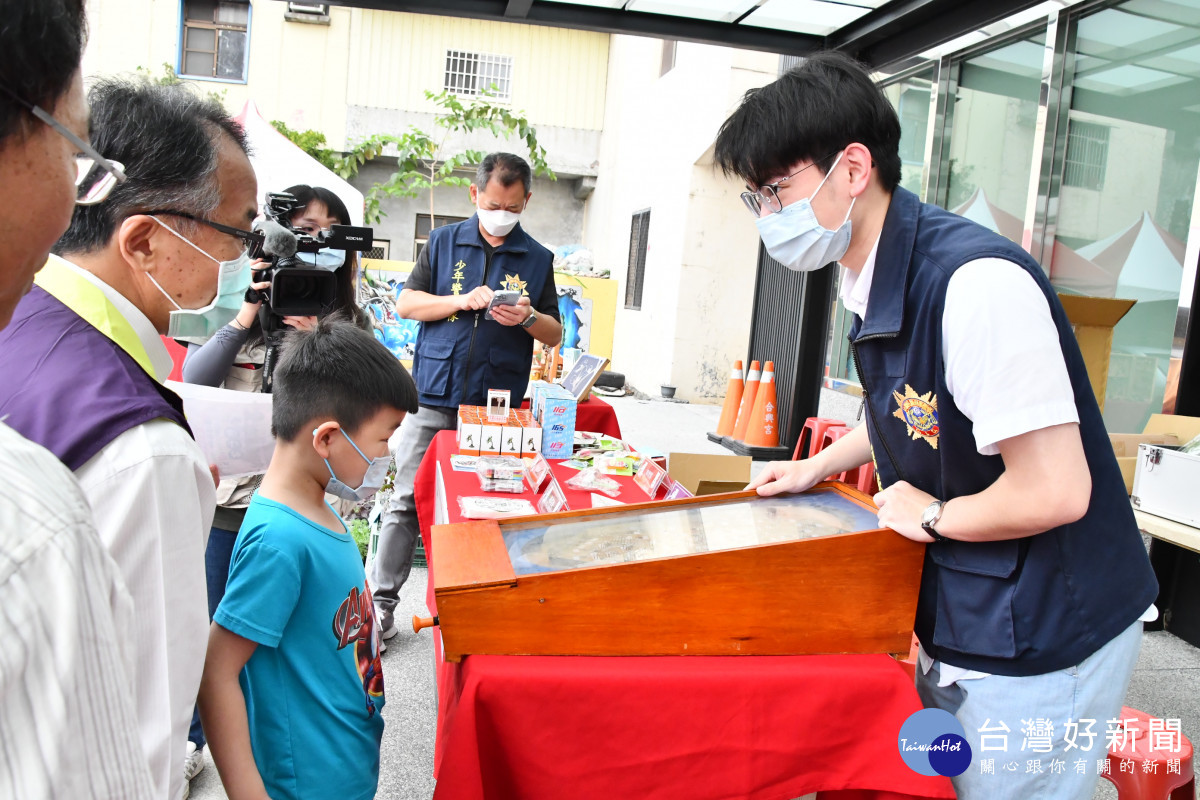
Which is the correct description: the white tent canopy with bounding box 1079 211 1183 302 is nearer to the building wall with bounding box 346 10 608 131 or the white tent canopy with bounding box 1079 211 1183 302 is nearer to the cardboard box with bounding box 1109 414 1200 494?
the cardboard box with bounding box 1109 414 1200 494

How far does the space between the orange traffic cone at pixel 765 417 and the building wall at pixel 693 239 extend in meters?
3.08

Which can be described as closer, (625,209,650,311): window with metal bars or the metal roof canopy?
the metal roof canopy

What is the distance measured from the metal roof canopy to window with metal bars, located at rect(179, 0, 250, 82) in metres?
13.5

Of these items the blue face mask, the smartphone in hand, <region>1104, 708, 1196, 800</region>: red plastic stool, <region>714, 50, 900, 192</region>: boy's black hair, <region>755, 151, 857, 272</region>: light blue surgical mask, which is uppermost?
<region>714, 50, 900, 192</region>: boy's black hair

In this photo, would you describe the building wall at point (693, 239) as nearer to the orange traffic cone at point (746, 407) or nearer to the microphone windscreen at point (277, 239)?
the orange traffic cone at point (746, 407)

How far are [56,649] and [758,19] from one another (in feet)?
14.7

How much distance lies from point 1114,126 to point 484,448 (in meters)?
3.78

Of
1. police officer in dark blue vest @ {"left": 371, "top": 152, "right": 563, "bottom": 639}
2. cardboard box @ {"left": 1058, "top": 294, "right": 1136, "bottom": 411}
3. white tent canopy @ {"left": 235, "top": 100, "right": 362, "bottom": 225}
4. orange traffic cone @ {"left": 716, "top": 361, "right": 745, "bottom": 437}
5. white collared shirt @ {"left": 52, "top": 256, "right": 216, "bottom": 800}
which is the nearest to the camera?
white collared shirt @ {"left": 52, "top": 256, "right": 216, "bottom": 800}

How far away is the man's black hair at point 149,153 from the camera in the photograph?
1.08 m

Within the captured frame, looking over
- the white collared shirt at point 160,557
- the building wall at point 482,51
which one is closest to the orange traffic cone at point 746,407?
the white collared shirt at point 160,557

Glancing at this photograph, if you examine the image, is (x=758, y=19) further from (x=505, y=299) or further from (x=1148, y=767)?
(x=1148, y=767)

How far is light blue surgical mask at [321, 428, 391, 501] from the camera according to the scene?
170cm

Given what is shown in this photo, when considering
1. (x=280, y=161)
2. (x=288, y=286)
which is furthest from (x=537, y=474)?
(x=280, y=161)

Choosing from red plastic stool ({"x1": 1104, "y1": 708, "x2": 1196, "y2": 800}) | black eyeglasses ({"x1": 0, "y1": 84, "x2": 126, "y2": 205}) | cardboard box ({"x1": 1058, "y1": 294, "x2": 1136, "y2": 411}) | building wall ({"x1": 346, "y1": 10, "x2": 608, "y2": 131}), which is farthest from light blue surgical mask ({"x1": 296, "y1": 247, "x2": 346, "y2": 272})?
building wall ({"x1": 346, "y1": 10, "x2": 608, "y2": 131})
